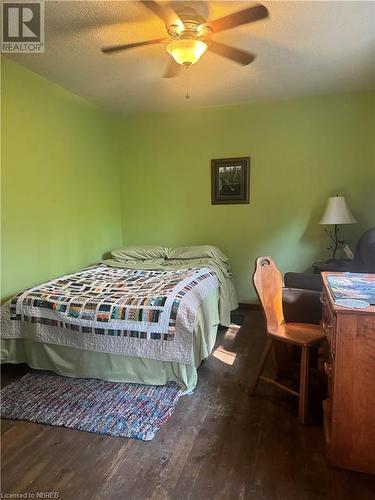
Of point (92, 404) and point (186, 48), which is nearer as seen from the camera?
point (186, 48)

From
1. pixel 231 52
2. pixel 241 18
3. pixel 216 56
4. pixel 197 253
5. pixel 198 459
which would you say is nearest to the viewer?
pixel 198 459

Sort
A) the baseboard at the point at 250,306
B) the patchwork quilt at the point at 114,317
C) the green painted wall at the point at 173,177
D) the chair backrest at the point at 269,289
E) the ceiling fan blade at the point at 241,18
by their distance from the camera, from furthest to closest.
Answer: the baseboard at the point at 250,306 → the green painted wall at the point at 173,177 → the patchwork quilt at the point at 114,317 → the chair backrest at the point at 269,289 → the ceiling fan blade at the point at 241,18

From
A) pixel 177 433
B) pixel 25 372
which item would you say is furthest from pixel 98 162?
pixel 177 433

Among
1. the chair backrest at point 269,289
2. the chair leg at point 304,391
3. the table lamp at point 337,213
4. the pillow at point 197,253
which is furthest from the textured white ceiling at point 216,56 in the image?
the chair leg at point 304,391

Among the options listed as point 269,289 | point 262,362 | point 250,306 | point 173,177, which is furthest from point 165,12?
point 250,306

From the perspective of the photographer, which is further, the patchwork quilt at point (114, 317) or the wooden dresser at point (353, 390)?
the patchwork quilt at point (114, 317)

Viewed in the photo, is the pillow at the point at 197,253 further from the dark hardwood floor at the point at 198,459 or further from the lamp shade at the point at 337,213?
the dark hardwood floor at the point at 198,459

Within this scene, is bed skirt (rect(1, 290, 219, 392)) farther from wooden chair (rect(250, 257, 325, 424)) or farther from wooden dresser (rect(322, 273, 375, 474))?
wooden dresser (rect(322, 273, 375, 474))

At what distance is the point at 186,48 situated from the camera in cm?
204

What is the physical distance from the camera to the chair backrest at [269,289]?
2162 mm

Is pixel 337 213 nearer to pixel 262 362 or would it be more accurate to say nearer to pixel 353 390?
pixel 262 362

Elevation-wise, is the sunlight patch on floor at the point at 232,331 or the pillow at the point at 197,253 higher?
the pillow at the point at 197,253

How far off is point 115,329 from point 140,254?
1.78m

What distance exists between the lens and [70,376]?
257 cm
